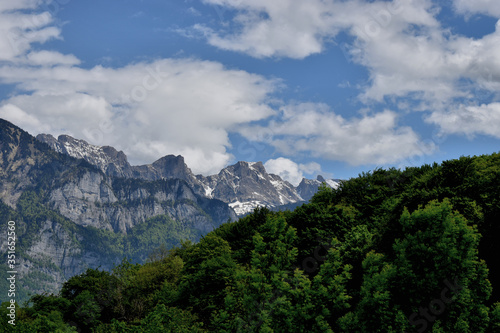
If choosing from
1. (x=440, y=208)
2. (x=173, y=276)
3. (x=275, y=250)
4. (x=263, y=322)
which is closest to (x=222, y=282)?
(x=275, y=250)

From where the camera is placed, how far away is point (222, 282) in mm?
64688

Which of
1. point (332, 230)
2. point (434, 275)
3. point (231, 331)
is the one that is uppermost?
point (332, 230)

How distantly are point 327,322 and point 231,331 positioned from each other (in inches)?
417

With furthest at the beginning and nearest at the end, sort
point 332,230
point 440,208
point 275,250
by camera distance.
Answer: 1. point 332,230
2. point 275,250
3. point 440,208

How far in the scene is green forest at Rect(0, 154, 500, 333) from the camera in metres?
45.9

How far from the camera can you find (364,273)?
Result: 168 feet

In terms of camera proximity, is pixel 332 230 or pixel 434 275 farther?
pixel 332 230

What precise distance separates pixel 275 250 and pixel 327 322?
11.3 m

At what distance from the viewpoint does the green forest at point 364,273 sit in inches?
1806

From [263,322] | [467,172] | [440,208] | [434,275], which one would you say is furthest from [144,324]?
[467,172]

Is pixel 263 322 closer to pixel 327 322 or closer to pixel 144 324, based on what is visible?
pixel 327 322

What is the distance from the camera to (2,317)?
7519 centimetres

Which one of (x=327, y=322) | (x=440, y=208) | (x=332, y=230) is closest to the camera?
(x=327, y=322)

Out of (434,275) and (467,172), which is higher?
(467,172)
